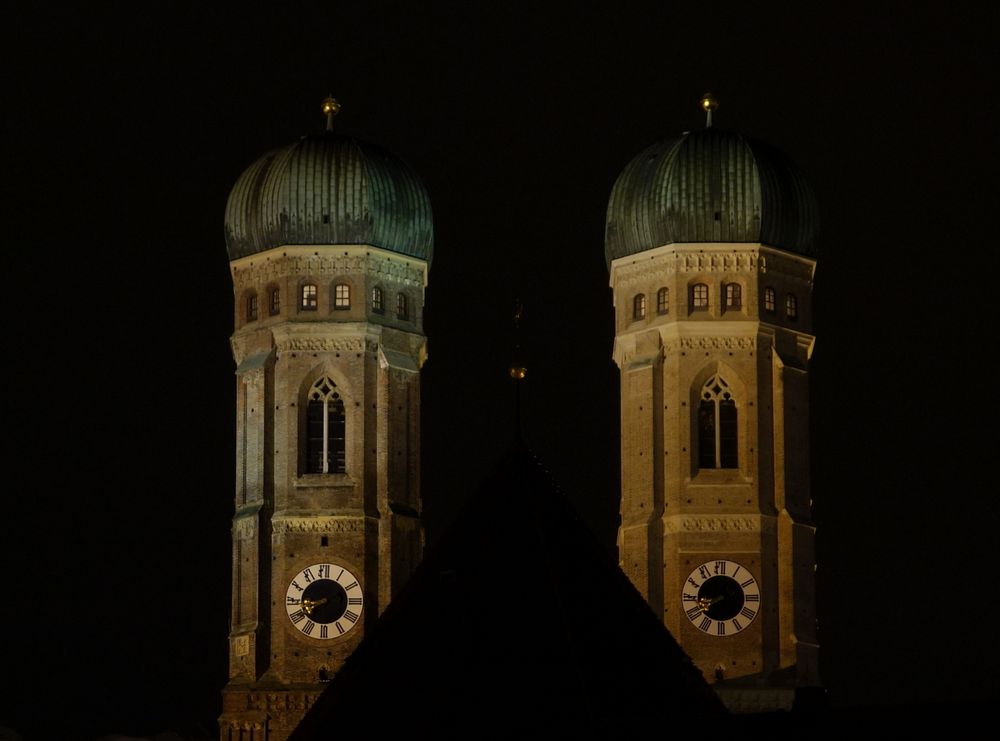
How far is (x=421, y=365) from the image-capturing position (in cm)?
7825

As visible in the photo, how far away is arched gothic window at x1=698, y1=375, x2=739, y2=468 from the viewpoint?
3017 inches

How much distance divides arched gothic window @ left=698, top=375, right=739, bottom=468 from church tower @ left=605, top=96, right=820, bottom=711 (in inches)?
1.0

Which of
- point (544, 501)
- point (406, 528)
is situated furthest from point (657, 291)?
point (544, 501)

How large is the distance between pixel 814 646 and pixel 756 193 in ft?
26.0

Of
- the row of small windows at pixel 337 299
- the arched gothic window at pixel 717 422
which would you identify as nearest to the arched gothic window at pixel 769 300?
the arched gothic window at pixel 717 422

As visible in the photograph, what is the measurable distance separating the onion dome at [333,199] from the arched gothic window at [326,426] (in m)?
2.62

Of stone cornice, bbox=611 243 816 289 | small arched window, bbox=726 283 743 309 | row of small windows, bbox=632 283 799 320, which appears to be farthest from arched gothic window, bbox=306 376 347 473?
small arched window, bbox=726 283 743 309

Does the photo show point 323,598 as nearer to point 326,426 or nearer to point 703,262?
point 326,426

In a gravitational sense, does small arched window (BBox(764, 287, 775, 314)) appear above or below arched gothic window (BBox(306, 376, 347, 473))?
above

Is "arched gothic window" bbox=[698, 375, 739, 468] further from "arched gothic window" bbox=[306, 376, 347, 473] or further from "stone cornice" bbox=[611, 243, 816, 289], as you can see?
"arched gothic window" bbox=[306, 376, 347, 473]

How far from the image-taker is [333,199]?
77.4 m

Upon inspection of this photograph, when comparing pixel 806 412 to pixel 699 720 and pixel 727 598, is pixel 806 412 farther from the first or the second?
pixel 699 720

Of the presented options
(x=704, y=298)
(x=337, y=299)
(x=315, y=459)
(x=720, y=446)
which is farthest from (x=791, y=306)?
(x=315, y=459)

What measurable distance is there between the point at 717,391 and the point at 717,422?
541 millimetres
